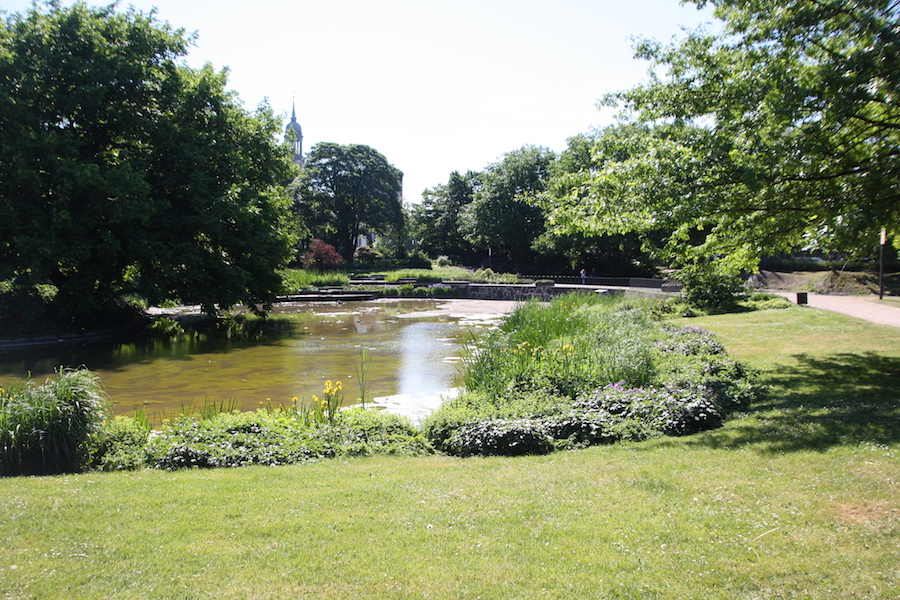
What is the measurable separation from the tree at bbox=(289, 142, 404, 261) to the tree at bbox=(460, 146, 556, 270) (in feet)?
42.9

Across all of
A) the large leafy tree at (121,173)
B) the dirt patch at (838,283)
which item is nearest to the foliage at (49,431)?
the large leafy tree at (121,173)

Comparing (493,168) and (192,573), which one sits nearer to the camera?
(192,573)

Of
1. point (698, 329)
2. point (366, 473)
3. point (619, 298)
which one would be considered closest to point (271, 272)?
point (619, 298)

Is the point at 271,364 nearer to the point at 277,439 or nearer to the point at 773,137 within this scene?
the point at 277,439

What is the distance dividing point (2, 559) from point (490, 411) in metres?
5.93

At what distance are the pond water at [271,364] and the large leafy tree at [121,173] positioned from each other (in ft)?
7.83

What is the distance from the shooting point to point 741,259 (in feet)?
44.7

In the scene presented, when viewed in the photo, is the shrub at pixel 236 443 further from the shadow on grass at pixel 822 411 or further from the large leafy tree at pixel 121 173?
the large leafy tree at pixel 121 173

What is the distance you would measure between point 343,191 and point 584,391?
53.5 m

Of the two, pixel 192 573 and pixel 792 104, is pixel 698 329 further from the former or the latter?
pixel 192 573

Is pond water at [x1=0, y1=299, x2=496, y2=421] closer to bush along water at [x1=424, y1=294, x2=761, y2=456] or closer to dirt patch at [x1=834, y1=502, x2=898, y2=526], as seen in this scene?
bush along water at [x1=424, y1=294, x2=761, y2=456]

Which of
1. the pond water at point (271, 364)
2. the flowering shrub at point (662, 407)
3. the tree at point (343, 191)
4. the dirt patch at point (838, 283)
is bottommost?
the pond water at point (271, 364)

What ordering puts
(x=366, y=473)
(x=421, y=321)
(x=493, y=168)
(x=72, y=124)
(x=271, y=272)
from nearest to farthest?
(x=366, y=473)
(x=72, y=124)
(x=271, y=272)
(x=421, y=321)
(x=493, y=168)

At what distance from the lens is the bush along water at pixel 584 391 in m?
8.04
